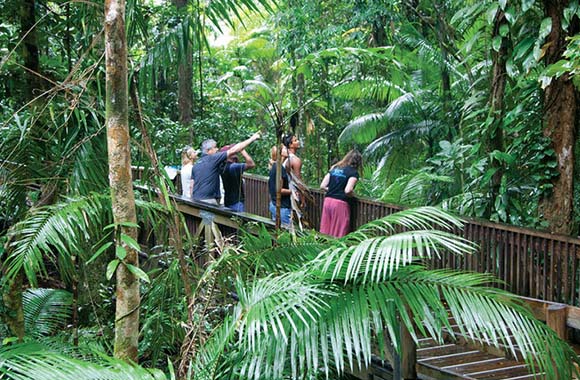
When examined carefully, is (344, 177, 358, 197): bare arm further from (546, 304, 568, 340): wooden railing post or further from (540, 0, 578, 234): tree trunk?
(546, 304, 568, 340): wooden railing post

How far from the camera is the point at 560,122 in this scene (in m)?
5.75

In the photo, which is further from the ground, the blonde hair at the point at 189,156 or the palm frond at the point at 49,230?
the blonde hair at the point at 189,156

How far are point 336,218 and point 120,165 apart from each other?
11.5 ft

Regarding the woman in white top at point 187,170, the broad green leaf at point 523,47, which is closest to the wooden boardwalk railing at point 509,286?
the broad green leaf at point 523,47

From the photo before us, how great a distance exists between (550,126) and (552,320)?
2044 mm

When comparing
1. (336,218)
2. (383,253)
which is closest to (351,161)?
(336,218)

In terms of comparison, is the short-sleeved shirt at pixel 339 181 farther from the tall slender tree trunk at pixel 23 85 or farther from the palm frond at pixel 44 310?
the tall slender tree trunk at pixel 23 85

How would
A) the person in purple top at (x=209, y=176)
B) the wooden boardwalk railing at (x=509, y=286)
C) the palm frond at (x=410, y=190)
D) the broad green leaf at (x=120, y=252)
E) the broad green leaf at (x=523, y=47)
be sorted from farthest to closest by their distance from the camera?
the palm frond at (x=410, y=190), the person in purple top at (x=209, y=176), the broad green leaf at (x=523, y=47), the wooden boardwalk railing at (x=509, y=286), the broad green leaf at (x=120, y=252)

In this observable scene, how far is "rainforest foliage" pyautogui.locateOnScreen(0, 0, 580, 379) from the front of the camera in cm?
284

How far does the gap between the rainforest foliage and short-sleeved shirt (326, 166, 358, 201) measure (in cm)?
65

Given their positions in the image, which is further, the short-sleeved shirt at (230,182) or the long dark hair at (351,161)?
the short-sleeved shirt at (230,182)

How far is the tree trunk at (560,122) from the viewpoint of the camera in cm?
567

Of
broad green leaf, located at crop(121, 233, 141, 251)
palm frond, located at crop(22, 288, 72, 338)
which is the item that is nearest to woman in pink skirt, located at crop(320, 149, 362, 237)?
palm frond, located at crop(22, 288, 72, 338)

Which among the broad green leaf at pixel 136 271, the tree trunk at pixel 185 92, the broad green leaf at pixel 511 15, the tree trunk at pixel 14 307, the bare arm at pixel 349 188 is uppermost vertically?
the tree trunk at pixel 185 92
